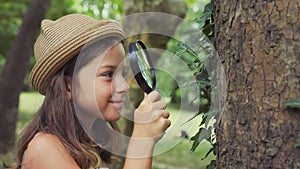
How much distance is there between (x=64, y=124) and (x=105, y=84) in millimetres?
252

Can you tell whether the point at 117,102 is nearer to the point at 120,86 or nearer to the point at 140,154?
the point at 120,86

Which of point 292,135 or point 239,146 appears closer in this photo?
point 292,135

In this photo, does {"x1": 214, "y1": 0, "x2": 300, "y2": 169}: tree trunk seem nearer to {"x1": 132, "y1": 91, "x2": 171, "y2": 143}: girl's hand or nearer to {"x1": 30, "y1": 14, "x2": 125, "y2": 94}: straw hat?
{"x1": 132, "y1": 91, "x2": 171, "y2": 143}: girl's hand

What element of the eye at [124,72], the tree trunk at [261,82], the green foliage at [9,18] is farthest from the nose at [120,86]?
the green foliage at [9,18]

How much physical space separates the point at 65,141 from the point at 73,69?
0.25m

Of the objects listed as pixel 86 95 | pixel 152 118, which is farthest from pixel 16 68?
pixel 152 118

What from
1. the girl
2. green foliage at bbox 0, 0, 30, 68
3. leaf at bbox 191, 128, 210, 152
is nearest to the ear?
the girl

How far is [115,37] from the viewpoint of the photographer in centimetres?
187

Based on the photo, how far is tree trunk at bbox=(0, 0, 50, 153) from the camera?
787 centimetres

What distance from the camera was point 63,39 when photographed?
6.04ft

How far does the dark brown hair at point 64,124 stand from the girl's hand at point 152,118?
26 cm

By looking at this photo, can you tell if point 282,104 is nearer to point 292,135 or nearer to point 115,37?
point 292,135

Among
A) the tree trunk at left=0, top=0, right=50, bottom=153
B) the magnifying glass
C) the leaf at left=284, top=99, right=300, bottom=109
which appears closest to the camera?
the leaf at left=284, top=99, right=300, bottom=109

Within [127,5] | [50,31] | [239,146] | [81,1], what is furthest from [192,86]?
[81,1]
